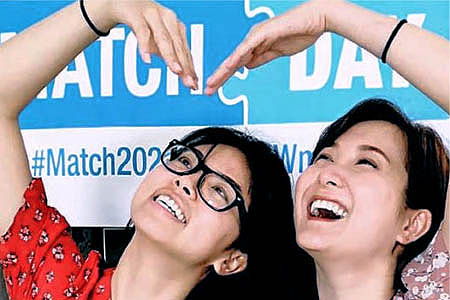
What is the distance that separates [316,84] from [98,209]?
17.9 inches

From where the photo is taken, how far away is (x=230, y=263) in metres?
1.33

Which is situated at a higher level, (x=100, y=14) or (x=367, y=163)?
(x=100, y=14)

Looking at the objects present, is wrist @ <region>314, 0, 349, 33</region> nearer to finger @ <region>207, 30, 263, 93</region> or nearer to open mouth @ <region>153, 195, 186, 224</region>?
finger @ <region>207, 30, 263, 93</region>

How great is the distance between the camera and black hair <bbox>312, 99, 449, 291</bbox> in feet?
4.00

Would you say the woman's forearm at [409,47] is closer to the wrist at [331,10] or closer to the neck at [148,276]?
the wrist at [331,10]

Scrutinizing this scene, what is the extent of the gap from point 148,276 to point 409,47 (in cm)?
51

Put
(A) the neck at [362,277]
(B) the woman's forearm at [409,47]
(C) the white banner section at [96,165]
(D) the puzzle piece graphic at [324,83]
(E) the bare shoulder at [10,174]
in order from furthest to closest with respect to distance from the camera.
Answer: (C) the white banner section at [96,165] → (D) the puzzle piece graphic at [324,83] → (E) the bare shoulder at [10,174] → (A) the neck at [362,277] → (B) the woman's forearm at [409,47]

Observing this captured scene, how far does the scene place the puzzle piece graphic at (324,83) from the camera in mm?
1410

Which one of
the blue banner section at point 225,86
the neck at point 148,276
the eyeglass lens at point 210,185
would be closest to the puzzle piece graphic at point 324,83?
the blue banner section at point 225,86

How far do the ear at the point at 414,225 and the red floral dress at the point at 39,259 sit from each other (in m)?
0.45

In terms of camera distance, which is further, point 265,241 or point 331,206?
point 265,241

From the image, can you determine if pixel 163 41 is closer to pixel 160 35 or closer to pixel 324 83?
pixel 160 35

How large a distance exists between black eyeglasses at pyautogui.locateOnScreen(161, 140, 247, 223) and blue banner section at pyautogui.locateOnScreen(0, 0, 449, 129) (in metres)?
0.22

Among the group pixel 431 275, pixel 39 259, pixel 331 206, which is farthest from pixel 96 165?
pixel 431 275
